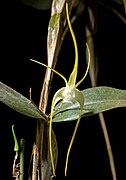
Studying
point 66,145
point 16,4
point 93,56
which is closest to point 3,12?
point 16,4

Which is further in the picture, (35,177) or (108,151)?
(108,151)

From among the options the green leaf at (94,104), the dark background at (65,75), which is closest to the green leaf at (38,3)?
the dark background at (65,75)

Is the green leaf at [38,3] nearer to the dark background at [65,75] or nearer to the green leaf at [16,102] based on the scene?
the dark background at [65,75]

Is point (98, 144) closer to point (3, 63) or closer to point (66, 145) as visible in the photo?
point (66, 145)

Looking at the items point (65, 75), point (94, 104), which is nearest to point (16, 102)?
point (94, 104)

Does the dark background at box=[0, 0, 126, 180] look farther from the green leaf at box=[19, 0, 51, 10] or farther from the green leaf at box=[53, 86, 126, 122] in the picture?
the green leaf at box=[53, 86, 126, 122]

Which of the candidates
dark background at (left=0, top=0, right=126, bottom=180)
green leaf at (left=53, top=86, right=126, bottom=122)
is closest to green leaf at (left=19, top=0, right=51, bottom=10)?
dark background at (left=0, top=0, right=126, bottom=180)
